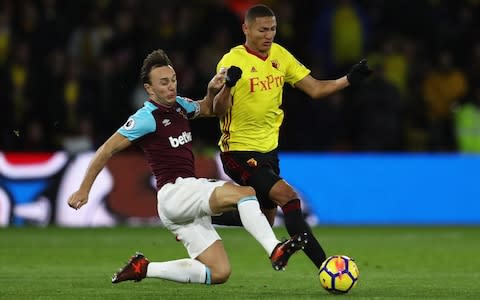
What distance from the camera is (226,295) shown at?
8477mm

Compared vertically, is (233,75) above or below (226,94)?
above

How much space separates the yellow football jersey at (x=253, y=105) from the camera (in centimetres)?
938

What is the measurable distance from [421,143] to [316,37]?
2280 millimetres

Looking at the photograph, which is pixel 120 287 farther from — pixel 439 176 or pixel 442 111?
pixel 442 111

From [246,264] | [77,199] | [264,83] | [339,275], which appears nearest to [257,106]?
[264,83]

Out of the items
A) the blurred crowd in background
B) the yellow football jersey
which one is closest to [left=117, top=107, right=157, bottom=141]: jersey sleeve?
Result: the yellow football jersey

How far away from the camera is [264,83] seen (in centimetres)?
941

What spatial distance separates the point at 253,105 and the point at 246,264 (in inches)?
98.5

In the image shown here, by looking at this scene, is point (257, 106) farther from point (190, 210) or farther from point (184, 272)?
point (184, 272)

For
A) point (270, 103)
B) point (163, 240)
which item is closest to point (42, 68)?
point (163, 240)

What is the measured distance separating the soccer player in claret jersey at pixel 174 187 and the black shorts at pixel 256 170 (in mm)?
565

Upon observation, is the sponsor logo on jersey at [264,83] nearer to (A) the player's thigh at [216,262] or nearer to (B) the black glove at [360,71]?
(B) the black glove at [360,71]

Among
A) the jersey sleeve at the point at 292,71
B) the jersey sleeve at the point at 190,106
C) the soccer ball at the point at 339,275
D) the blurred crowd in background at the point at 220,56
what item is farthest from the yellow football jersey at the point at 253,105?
the blurred crowd in background at the point at 220,56

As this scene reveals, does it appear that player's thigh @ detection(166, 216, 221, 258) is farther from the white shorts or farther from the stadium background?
the stadium background
